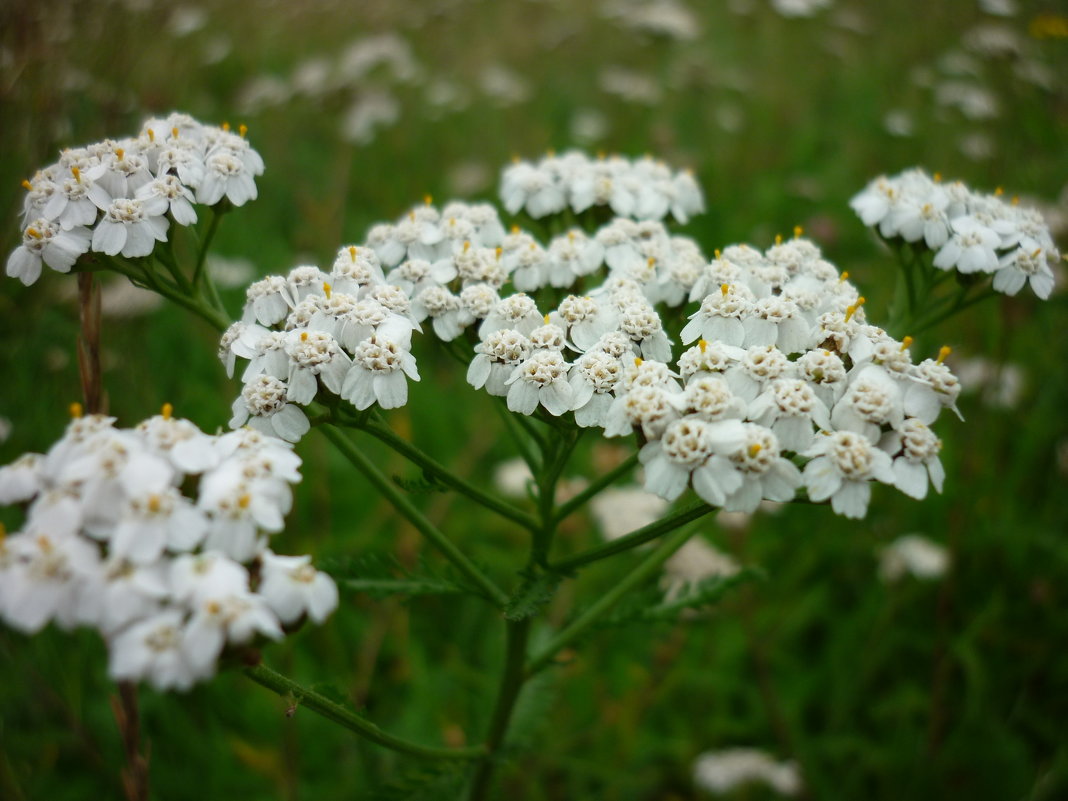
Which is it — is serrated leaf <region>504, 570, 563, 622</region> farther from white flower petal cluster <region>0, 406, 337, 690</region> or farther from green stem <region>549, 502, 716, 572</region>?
white flower petal cluster <region>0, 406, 337, 690</region>

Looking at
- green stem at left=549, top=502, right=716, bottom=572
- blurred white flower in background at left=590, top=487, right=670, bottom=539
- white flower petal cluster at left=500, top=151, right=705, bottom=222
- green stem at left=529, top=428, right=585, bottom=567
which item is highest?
white flower petal cluster at left=500, top=151, right=705, bottom=222

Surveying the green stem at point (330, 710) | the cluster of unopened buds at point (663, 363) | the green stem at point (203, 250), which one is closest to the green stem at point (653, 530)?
the cluster of unopened buds at point (663, 363)

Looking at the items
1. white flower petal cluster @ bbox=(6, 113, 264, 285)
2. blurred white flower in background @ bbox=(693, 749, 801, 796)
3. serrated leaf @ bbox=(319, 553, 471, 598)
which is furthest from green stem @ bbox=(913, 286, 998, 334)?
white flower petal cluster @ bbox=(6, 113, 264, 285)

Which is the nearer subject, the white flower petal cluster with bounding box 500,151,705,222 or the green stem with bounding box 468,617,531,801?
the green stem with bounding box 468,617,531,801

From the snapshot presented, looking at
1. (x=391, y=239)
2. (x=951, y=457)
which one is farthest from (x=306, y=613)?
(x=951, y=457)

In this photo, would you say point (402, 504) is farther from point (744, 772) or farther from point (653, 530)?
point (744, 772)

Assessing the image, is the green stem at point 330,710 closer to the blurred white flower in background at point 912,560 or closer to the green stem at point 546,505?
the green stem at point 546,505

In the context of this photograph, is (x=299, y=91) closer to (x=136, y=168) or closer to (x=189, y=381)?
(x=189, y=381)

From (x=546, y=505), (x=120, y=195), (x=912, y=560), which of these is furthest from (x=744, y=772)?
(x=120, y=195)
